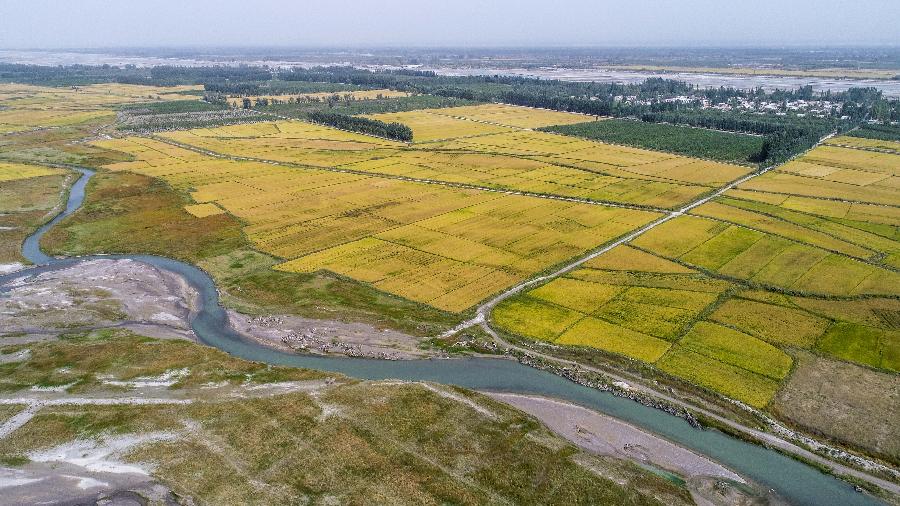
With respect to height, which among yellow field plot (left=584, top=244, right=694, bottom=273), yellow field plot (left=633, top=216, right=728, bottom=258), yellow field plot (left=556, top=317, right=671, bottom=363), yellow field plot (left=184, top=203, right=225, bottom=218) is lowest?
yellow field plot (left=556, top=317, right=671, bottom=363)

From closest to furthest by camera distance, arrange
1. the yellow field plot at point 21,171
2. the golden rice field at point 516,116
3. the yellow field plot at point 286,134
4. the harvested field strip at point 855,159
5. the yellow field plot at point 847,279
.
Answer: the yellow field plot at point 847,279 → the yellow field plot at point 21,171 → the harvested field strip at point 855,159 → the yellow field plot at point 286,134 → the golden rice field at point 516,116

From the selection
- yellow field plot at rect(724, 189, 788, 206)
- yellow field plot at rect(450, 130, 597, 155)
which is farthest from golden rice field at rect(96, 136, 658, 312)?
yellow field plot at rect(450, 130, 597, 155)

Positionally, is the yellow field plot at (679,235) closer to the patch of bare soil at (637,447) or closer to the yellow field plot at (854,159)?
the patch of bare soil at (637,447)

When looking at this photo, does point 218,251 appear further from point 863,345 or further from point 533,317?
point 863,345

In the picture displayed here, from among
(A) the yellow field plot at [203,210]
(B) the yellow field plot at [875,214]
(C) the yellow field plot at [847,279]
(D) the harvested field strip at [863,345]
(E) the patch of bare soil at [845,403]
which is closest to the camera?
(E) the patch of bare soil at [845,403]

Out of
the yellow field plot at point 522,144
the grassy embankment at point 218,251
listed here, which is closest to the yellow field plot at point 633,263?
the grassy embankment at point 218,251

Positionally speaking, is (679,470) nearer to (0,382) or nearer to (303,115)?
(0,382)

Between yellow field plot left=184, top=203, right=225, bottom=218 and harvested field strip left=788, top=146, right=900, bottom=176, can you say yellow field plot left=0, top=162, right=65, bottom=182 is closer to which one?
yellow field plot left=184, top=203, right=225, bottom=218
